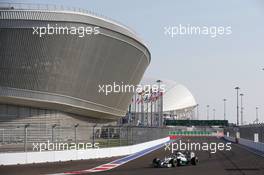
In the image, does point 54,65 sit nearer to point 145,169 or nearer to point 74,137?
point 74,137

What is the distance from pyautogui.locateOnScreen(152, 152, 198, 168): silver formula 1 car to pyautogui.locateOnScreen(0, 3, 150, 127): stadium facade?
28980mm

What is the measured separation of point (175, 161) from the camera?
24.8m

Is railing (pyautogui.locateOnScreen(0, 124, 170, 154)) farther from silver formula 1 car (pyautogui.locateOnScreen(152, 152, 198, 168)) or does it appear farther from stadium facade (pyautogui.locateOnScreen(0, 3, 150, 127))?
stadium facade (pyautogui.locateOnScreen(0, 3, 150, 127))

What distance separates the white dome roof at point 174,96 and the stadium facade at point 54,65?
9791 centimetres

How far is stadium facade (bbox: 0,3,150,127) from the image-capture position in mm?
50000

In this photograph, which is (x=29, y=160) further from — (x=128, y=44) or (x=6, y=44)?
(x=128, y=44)

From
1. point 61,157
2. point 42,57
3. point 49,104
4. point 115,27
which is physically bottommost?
Result: point 61,157

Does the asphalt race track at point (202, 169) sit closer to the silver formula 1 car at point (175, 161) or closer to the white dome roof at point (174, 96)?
the silver formula 1 car at point (175, 161)

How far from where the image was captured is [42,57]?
52.2 meters

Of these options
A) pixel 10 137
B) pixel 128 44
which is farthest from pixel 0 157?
pixel 128 44

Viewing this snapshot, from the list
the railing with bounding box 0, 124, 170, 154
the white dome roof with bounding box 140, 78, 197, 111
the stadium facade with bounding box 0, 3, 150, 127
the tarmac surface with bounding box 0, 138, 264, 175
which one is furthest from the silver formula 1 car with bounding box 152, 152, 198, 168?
the white dome roof with bounding box 140, 78, 197, 111

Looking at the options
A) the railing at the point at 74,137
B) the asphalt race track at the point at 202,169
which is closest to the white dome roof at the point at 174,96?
the railing at the point at 74,137

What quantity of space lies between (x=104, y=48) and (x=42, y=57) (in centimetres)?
904

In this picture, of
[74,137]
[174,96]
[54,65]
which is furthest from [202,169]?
[174,96]
